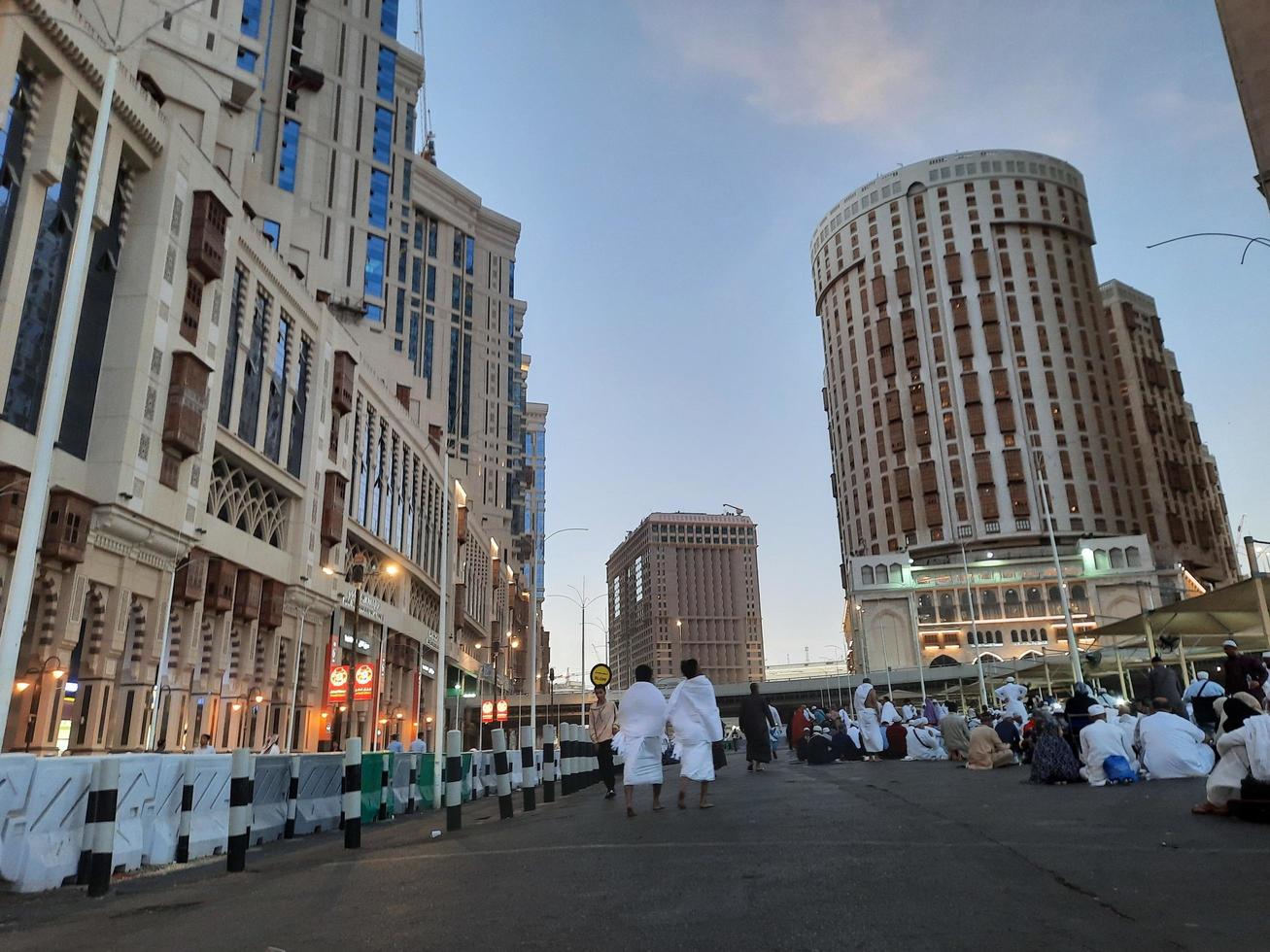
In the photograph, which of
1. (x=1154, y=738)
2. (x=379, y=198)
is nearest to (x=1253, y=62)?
(x=1154, y=738)

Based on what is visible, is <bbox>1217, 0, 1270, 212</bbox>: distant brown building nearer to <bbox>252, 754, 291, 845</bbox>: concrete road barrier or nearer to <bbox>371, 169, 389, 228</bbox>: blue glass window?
<bbox>252, 754, 291, 845</bbox>: concrete road barrier

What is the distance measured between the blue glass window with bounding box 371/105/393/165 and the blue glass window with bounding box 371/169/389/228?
3.96 feet

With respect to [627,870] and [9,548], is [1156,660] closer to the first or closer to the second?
[627,870]

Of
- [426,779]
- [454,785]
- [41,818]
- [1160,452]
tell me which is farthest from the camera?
[1160,452]

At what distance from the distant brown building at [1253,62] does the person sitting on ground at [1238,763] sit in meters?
19.5

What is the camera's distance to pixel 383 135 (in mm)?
58562

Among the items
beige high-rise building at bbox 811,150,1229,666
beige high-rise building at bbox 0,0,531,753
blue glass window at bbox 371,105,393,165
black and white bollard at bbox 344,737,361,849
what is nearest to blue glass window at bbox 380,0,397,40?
blue glass window at bbox 371,105,393,165

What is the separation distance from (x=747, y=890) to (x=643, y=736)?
21.2 ft

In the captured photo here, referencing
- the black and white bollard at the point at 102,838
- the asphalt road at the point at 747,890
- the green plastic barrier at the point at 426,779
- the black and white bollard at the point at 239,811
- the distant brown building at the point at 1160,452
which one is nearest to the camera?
the asphalt road at the point at 747,890

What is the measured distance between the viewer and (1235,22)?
22172 millimetres

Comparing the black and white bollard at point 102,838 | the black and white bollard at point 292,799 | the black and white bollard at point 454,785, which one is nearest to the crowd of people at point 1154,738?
the black and white bollard at point 454,785

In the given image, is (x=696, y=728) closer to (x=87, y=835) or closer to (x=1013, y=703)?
(x=87, y=835)

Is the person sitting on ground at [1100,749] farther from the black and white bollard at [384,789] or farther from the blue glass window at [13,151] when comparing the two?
the blue glass window at [13,151]

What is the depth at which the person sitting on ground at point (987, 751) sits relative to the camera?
1705 centimetres
